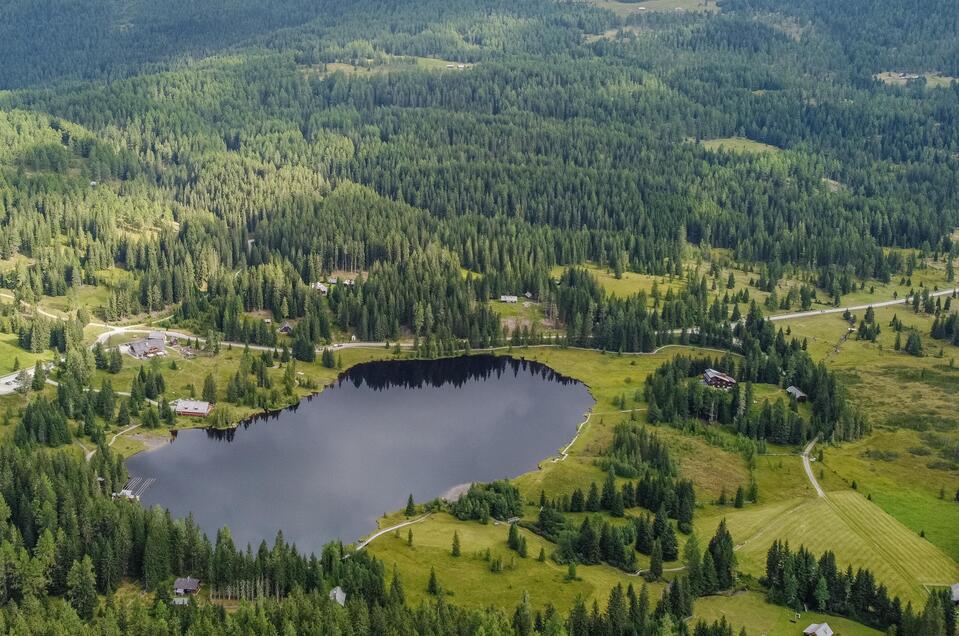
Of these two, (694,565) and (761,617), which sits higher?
(694,565)

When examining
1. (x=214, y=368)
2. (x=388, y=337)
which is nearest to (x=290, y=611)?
(x=214, y=368)

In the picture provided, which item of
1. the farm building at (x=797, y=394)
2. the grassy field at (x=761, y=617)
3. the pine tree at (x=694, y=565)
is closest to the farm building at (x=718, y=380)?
the farm building at (x=797, y=394)

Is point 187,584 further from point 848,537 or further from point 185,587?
point 848,537

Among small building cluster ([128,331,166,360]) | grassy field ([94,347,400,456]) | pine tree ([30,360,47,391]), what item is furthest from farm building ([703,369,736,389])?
pine tree ([30,360,47,391])

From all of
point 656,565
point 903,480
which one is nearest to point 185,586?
point 656,565

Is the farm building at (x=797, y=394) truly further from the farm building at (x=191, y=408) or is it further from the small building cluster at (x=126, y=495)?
the small building cluster at (x=126, y=495)

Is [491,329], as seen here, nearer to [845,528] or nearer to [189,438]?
[189,438]
